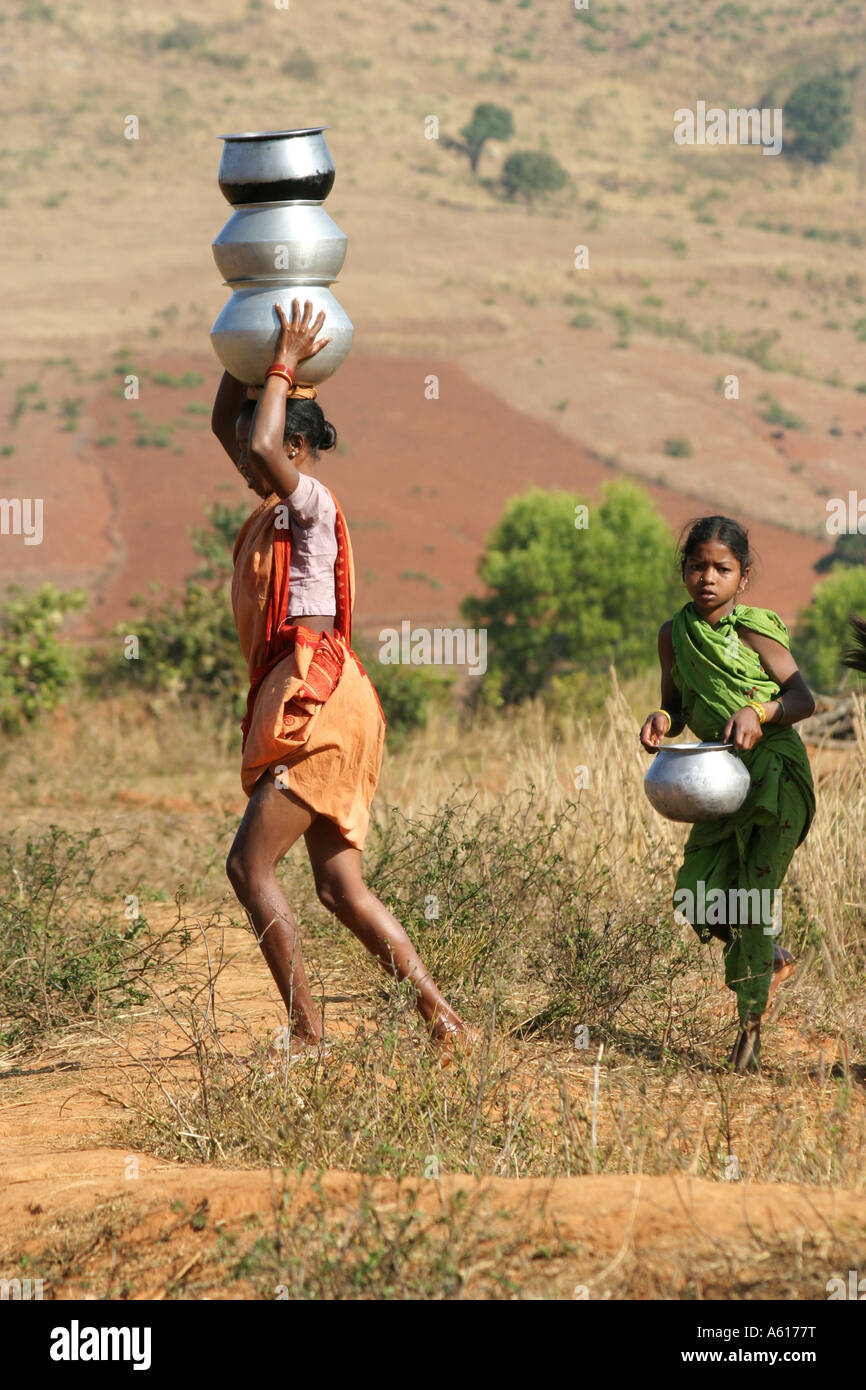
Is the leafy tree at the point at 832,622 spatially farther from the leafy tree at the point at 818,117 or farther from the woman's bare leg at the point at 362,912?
the leafy tree at the point at 818,117

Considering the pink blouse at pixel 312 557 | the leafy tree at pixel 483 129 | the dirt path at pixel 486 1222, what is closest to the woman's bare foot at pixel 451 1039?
the dirt path at pixel 486 1222

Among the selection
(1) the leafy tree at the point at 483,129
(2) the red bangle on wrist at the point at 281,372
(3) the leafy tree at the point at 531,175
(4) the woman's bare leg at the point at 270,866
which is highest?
(1) the leafy tree at the point at 483,129

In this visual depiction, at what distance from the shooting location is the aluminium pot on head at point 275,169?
136 inches

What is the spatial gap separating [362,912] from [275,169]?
178cm

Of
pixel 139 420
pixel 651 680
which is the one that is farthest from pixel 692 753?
pixel 139 420

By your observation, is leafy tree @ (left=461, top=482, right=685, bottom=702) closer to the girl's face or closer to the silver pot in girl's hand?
the girl's face

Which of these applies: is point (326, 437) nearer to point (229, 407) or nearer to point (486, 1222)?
point (229, 407)

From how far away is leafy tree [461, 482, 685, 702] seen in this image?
12.9 metres

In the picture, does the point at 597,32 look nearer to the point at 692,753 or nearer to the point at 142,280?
the point at 142,280

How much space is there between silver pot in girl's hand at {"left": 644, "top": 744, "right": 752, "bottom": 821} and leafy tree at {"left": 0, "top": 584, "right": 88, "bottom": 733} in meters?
6.71

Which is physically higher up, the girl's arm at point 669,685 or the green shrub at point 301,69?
the green shrub at point 301,69

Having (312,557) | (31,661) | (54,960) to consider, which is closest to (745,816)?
(312,557)

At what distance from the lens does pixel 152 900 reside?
5.71m

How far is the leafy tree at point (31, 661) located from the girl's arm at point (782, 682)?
669cm
